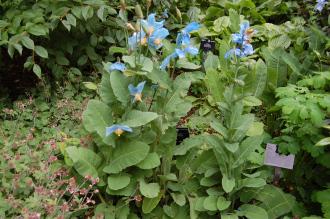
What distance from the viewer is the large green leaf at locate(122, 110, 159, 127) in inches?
88.7

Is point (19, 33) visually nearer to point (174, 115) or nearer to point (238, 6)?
point (174, 115)

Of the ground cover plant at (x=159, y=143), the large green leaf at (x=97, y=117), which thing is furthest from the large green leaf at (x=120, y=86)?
the large green leaf at (x=97, y=117)

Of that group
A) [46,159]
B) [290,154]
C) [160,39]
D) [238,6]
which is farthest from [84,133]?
[238,6]

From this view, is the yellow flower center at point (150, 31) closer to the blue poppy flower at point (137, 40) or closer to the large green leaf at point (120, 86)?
the blue poppy flower at point (137, 40)

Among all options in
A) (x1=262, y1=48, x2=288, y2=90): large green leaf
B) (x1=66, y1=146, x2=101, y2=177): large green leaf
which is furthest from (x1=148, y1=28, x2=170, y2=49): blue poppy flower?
(x1=262, y1=48, x2=288, y2=90): large green leaf

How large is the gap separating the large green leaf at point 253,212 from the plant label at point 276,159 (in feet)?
0.84

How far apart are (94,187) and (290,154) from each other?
1052 millimetres

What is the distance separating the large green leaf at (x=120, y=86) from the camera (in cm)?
232

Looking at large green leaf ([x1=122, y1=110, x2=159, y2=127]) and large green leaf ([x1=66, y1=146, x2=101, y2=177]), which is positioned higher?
large green leaf ([x1=122, y1=110, x2=159, y2=127])

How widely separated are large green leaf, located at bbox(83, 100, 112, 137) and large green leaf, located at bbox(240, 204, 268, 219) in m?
0.83

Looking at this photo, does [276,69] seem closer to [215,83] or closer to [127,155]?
[215,83]

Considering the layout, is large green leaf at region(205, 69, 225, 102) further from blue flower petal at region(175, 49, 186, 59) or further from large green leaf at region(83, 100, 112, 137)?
large green leaf at region(83, 100, 112, 137)

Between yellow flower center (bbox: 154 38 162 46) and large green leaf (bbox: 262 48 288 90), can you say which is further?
A: large green leaf (bbox: 262 48 288 90)

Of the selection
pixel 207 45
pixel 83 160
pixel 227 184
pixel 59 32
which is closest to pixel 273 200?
pixel 227 184
